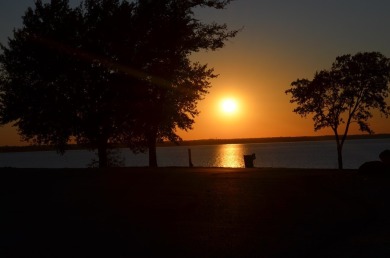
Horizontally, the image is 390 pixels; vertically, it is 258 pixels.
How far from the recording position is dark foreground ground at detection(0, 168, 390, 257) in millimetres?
14555

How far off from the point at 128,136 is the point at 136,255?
3408 cm

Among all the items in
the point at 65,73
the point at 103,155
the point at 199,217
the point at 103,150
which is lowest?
the point at 199,217

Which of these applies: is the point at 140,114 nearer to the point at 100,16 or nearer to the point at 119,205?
the point at 100,16

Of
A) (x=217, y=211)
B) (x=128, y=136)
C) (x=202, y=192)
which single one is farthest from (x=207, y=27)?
(x=217, y=211)

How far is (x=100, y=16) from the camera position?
4478 centimetres

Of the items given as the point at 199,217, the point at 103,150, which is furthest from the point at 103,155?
the point at 199,217

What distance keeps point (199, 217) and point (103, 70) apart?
89.8 ft

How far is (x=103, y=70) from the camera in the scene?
143 feet

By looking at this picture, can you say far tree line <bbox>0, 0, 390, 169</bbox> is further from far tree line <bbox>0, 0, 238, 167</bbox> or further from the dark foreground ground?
the dark foreground ground

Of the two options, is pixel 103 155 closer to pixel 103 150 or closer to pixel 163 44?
pixel 103 150

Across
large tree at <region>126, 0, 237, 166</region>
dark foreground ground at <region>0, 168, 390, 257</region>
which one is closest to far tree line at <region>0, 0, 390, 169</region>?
large tree at <region>126, 0, 237, 166</region>

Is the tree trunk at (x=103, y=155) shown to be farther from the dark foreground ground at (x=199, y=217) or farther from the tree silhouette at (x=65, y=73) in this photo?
the dark foreground ground at (x=199, y=217)

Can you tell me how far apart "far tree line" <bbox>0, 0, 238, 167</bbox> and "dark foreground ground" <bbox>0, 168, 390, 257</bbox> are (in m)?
15.1

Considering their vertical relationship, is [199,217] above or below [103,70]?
below
